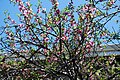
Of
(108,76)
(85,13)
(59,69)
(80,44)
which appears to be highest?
(85,13)

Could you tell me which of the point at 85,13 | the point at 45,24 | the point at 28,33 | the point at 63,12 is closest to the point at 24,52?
the point at 28,33

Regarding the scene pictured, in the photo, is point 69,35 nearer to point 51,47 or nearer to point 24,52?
point 51,47

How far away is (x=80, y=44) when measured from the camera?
29.2 feet

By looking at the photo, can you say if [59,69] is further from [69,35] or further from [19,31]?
[19,31]

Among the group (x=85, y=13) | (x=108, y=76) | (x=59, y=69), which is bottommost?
(x=108, y=76)

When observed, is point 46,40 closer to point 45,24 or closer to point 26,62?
point 45,24

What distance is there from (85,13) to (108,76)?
2.14 meters

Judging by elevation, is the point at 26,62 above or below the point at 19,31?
below

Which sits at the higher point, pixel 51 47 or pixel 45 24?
pixel 45 24

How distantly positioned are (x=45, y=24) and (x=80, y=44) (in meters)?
1.47

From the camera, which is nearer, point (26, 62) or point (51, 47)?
point (26, 62)

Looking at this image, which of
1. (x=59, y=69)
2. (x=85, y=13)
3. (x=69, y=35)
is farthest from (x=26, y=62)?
(x=85, y=13)

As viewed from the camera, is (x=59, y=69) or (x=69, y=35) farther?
(x=69, y=35)

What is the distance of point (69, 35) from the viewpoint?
9.41 metres
